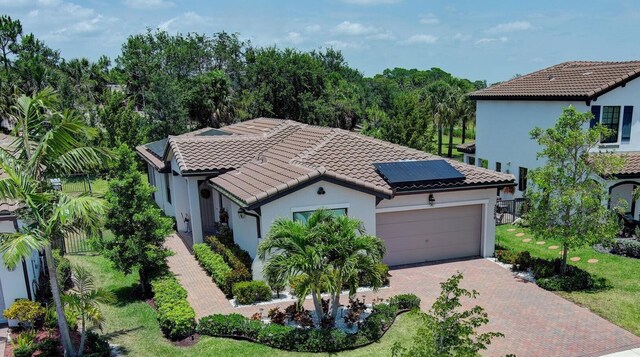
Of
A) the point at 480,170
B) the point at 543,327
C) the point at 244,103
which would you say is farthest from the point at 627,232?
the point at 244,103

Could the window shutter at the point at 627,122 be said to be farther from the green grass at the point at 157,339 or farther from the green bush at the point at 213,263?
the green bush at the point at 213,263

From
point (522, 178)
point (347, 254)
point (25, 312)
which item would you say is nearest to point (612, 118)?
point (522, 178)

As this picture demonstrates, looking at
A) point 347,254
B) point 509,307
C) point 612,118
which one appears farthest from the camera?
point 612,118

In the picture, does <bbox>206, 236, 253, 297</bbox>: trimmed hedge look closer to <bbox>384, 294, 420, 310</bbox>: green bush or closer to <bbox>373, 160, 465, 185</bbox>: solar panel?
<bbox>384, 294, 420, 310</bbox>: green bush

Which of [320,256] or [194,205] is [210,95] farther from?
[320,256]

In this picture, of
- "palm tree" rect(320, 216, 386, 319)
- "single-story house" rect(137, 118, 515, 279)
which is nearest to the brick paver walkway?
"single-story house" rect(137, 118, 515, 279)

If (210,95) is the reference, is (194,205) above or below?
below

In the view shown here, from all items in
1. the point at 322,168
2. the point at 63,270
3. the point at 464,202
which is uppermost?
the point at 322,168

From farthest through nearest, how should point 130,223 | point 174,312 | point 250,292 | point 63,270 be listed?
point 63,270
point 250,292
point 130,223
point 174,312

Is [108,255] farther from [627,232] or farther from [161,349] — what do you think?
[627,232]
